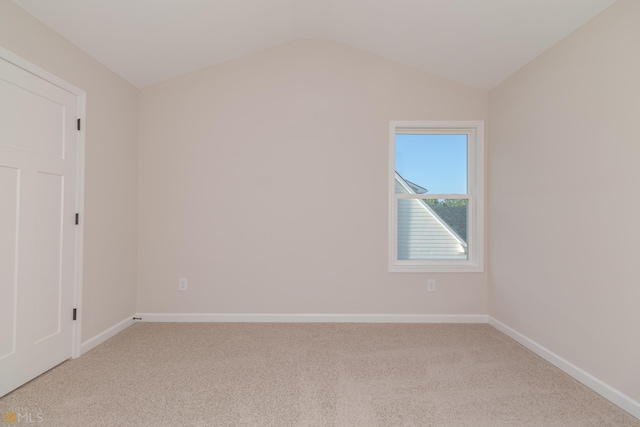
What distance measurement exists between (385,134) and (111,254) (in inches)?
113

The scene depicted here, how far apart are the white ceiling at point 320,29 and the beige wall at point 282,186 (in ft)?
0.70

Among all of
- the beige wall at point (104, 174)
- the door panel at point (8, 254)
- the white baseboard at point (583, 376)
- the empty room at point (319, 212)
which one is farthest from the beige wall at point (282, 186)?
the door panel at point (8, 254)

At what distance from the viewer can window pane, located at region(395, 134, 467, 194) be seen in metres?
3.46

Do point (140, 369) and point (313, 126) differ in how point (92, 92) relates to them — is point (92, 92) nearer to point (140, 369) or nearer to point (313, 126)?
point (313, 126)

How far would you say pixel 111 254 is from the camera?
116 inches

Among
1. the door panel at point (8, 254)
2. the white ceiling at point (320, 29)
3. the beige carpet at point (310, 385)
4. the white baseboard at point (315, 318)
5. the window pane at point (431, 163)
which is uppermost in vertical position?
the white ceiling at point (320, 29)

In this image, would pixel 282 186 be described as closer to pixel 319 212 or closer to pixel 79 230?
pixel 319 212

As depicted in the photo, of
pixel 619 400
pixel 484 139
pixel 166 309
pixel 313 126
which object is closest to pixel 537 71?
pixel 484 139

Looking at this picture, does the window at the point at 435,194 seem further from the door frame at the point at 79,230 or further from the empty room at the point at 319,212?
the door frame at the point at 79,230

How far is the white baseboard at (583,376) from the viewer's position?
1841 millimetres

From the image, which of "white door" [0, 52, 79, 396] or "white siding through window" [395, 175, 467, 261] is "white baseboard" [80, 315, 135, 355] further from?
"white siding through window" [395, 175, 467, 261]

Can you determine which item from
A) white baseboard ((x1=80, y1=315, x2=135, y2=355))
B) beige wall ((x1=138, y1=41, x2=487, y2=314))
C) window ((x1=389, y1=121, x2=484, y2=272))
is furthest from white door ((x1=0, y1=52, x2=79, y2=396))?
window ((x1=389, y1=121, x2=484, y2=272))

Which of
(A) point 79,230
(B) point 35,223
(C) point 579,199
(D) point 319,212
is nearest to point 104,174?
(A) point 79,230

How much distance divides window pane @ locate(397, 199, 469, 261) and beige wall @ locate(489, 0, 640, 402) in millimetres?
464
